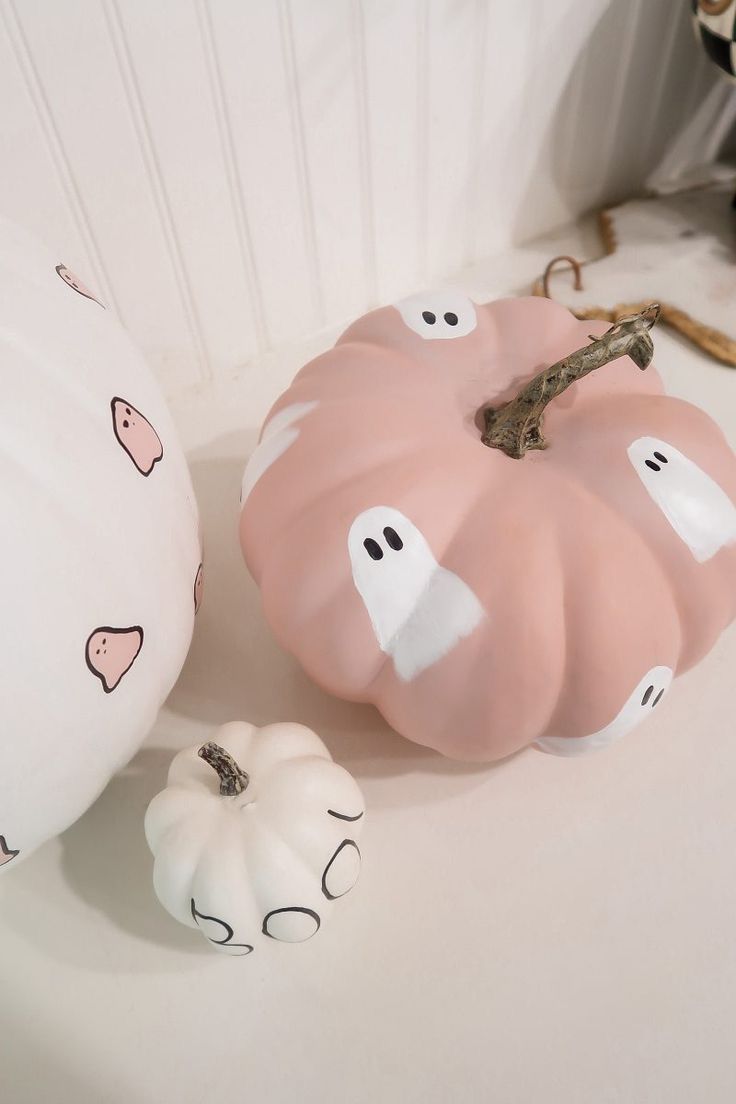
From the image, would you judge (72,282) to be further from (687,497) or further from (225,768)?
(687,497)

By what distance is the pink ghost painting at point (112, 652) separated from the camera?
604 mm

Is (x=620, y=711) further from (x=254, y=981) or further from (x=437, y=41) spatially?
(x=437, y=41)

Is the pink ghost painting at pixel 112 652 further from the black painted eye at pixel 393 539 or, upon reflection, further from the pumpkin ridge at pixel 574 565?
the pumpkin ridge at pixel 574 565

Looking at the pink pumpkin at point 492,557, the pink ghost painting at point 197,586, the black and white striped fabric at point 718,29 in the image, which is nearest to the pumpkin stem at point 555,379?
the pink pumpkin at point 492,557

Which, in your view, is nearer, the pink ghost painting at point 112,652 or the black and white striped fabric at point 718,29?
the pink ghost painting at point 112,652

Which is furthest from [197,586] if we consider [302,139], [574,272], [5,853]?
[574,272]

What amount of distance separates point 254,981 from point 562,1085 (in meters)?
0.25

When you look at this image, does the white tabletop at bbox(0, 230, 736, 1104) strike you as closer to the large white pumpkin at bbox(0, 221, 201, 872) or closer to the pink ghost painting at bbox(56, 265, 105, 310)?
the large white pumpkin at bbox(0, 221, 201, 872)

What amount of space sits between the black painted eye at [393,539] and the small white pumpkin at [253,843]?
182 millimetres

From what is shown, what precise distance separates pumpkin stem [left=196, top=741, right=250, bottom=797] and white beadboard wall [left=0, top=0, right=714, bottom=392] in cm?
61

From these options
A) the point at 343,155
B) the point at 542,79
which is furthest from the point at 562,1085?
the point at 542,79

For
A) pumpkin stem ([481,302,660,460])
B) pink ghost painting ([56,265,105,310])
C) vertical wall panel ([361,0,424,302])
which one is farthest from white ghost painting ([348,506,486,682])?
vertical wall panel ([361,0,424,302])

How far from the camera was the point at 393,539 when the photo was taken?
667 millimetres

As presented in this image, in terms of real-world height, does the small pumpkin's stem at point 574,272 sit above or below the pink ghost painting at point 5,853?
above
